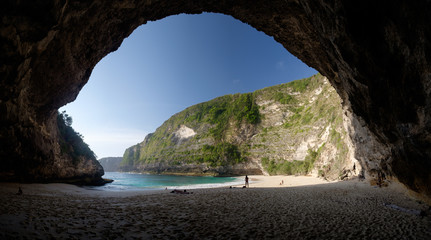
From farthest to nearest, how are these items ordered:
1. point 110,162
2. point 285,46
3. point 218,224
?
point 110,162 < point 285,46 < point 218,224

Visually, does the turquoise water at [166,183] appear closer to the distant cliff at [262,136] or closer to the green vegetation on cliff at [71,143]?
the green vegetation on cliff at [71,143]

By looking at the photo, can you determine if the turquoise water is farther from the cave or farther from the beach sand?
the beach sand

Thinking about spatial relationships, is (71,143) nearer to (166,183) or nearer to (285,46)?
(166,183)

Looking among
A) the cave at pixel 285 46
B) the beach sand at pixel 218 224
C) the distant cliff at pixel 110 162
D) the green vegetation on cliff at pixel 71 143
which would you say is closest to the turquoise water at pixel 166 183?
the green vegetation on cliff at pixel 71 143

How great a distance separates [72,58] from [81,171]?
59.3 feet

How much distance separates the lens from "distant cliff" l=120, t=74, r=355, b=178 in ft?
120

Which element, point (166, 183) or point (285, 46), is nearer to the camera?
point (285, 46)

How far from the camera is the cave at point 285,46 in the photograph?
5.04 m

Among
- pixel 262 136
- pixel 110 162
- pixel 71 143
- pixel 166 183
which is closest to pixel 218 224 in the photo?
pixel 71 143

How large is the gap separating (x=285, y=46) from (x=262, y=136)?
4665 cm

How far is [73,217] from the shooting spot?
5.56m

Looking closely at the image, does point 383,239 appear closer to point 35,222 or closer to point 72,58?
point 35,222

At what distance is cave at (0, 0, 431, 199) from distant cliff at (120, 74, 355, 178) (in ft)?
65.8

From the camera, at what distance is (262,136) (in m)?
57.5
